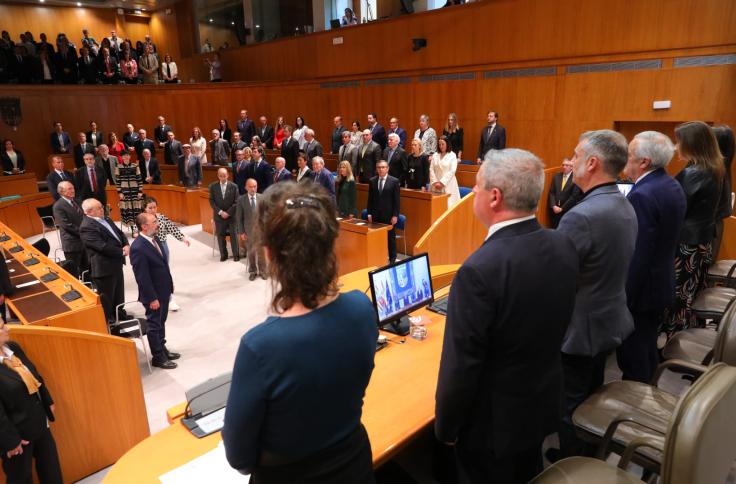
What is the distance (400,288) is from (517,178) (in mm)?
1440

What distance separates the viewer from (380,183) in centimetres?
682

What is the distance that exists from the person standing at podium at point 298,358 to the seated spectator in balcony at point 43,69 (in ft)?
46.5

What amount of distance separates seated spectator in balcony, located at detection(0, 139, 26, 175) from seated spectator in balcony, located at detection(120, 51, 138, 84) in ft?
14.0

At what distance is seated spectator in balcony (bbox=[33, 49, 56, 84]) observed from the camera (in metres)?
12.3

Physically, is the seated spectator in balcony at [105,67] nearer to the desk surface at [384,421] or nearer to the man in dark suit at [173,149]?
the man in dark suit at [173,149]

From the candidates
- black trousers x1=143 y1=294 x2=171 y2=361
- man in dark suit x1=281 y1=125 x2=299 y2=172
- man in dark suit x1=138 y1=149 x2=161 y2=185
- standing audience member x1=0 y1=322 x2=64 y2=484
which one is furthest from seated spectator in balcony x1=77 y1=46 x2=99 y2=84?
standing audience member x1=0 y1=322 x2=64 y2=484

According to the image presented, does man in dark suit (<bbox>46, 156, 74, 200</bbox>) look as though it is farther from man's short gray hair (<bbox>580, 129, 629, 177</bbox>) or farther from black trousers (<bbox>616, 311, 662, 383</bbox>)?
black trousers (<bbox>616, 311, 662, 383</bbox>)

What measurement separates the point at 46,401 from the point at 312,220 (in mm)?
2627

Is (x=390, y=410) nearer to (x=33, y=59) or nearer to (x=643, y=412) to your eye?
(x=643, y=412)

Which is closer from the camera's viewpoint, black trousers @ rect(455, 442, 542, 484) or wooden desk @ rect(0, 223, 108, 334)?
black trousers @ rect(455, 442, 542, 484)

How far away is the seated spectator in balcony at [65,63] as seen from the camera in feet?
41.8

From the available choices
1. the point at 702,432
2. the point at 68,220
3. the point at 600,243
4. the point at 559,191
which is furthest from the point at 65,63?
the point at 702,432

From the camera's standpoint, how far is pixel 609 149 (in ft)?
7.27

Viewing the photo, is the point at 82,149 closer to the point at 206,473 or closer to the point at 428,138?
the point at 428,138
